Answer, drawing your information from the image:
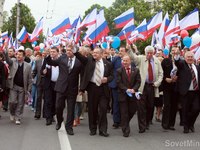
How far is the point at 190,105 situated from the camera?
9.40 meters

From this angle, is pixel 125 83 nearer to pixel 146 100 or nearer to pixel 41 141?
pixel 146 100

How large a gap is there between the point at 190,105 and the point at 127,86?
1.61 m

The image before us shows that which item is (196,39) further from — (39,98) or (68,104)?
(39,98)

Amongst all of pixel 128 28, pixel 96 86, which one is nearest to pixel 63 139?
pixel 96 86

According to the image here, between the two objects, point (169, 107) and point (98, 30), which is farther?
point (98, 30)

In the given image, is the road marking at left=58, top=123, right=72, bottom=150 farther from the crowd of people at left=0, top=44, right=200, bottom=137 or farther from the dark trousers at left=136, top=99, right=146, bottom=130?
the dark trousers at left=136, top=99, right=146, bottom=130

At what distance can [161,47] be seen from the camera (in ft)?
41.9

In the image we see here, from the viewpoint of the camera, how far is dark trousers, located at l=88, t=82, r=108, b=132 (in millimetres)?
8766

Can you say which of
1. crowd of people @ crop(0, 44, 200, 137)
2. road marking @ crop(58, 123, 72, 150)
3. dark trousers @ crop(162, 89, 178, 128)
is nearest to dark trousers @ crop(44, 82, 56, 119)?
crowd of people @ crop(0, 44, 200, 137)

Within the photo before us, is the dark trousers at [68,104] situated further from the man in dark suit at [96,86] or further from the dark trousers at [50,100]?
the dark trousers at [50,100]

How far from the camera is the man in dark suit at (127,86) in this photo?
29.1ft

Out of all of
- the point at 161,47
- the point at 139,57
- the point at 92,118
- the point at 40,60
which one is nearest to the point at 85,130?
the point at 92,118

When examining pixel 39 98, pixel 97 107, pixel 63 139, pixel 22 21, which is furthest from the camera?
pixel 22 21

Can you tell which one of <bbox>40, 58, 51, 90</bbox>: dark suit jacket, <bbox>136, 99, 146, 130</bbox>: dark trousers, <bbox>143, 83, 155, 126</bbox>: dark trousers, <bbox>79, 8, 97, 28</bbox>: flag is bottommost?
<bbox>136, 99, 146, 130</bbox>: dark trousers
